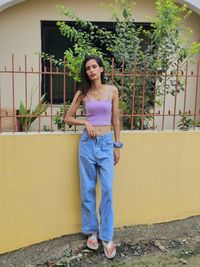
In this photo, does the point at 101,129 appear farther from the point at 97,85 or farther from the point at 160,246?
the point at 160,246

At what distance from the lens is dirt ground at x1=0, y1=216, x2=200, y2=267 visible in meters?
3.36

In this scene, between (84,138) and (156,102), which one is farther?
(156,102)

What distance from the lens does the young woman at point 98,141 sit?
10.8 ft

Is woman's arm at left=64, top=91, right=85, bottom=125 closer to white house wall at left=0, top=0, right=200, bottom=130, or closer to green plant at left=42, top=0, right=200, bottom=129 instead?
green plant at left=42, top=0, right=200, bottom=129

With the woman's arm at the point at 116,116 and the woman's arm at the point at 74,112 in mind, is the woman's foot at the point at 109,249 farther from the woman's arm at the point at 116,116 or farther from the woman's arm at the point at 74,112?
the woman's arm at the point at 74,112

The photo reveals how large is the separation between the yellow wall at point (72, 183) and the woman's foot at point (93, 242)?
0.26m

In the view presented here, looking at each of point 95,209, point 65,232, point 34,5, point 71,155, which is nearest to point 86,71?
point 71,155

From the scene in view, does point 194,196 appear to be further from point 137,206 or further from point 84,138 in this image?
point 84,138

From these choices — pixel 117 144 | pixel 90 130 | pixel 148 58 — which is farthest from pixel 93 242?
pixel 148 58

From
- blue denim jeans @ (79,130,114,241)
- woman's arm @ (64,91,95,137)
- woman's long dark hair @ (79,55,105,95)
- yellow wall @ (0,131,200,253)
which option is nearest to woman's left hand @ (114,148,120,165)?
blue denim jeans @ (79,130,114,241)

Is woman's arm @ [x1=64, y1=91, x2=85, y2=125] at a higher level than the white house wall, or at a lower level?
lower

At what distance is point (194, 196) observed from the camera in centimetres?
405

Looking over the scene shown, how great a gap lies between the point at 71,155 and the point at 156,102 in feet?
3.81

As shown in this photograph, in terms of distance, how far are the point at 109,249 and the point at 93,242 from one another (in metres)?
0.18
